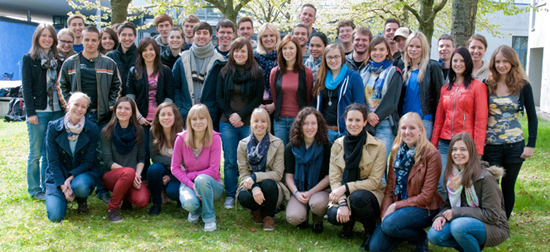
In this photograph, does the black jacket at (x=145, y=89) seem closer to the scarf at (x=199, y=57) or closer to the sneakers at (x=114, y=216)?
the scarf at (x=199, y=57)

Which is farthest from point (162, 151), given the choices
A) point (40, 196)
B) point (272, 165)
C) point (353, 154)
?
point (353, 154)

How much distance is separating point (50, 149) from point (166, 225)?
62.2 inches

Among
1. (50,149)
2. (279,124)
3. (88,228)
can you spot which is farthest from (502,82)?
(50,149)

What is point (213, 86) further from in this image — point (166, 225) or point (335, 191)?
point (335, 191)

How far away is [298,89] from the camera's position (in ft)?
16.2

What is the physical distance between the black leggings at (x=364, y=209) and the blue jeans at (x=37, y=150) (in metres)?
3.67

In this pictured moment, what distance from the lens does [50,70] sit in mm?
5211

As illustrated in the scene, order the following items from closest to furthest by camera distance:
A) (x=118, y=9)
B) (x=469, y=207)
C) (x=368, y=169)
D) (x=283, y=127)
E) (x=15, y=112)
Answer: (x=469, y=207), (x=368, y=169), (x=283, y=127), (x=118, y=9), (x=15, y=112)

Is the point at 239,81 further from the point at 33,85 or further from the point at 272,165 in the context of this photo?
the point at 33,85

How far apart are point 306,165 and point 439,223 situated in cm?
145

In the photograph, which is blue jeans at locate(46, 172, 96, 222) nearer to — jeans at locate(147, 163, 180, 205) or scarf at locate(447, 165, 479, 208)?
jeans at locate(147, 163, 180, 205)

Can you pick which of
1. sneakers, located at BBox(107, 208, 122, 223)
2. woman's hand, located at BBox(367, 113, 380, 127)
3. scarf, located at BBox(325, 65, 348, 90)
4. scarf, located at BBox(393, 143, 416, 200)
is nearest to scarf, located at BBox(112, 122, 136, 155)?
sneakers, located at BBox(107, 208, 122, 223)

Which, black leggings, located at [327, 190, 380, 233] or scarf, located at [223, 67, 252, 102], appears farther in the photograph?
scarf, located at [223, 67, 252, 102]

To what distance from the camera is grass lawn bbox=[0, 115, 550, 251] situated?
396 cm
